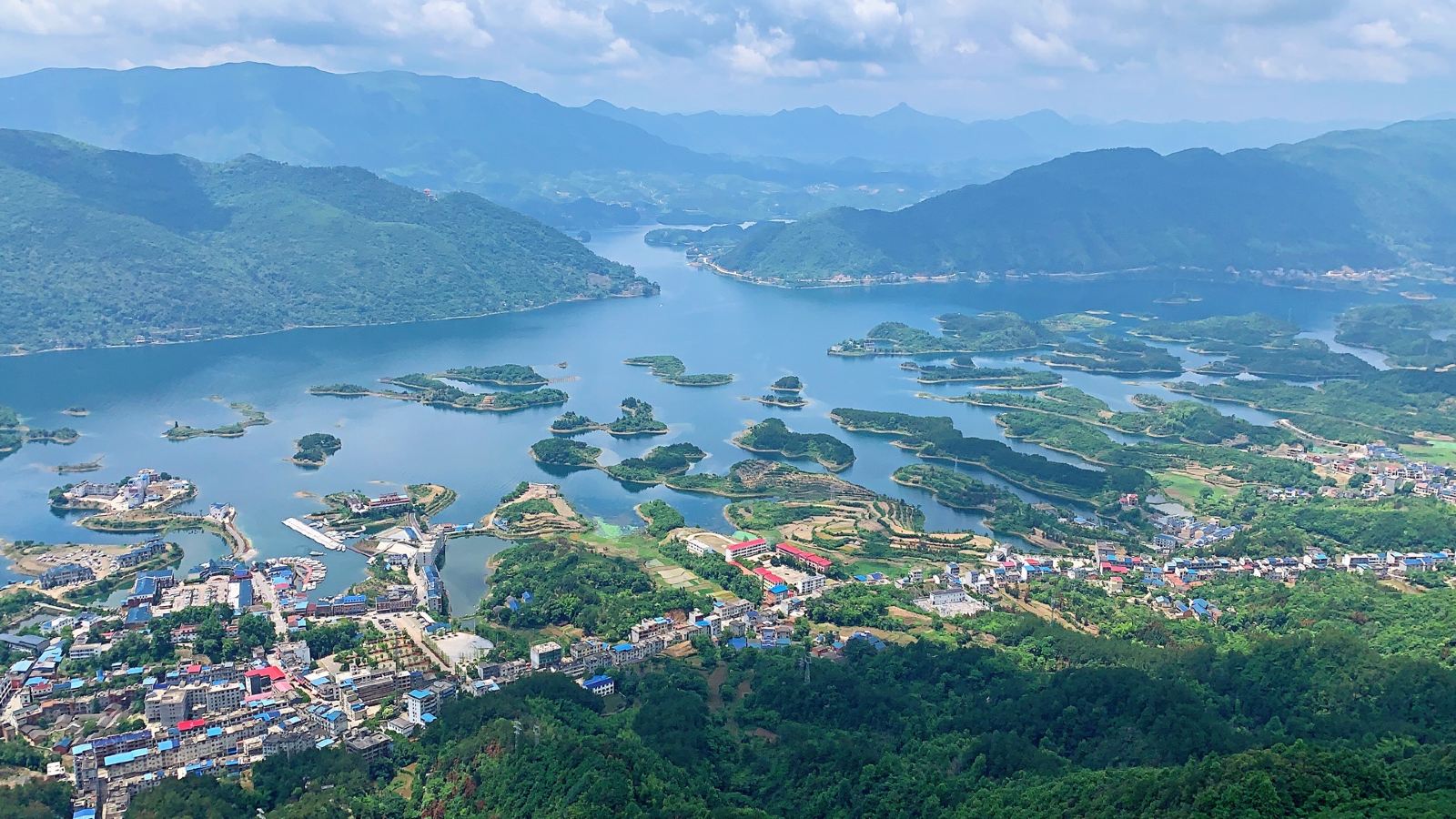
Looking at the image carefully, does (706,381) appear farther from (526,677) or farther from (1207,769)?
(1207,769)

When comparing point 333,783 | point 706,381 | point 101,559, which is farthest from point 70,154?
point 333,783

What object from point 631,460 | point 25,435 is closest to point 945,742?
point 631,460

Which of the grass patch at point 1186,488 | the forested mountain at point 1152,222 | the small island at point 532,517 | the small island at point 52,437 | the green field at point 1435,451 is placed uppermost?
the forested mountain at point 1152,222

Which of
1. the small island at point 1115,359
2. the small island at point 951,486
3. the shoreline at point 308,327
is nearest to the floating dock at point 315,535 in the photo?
the small island at point 951,486

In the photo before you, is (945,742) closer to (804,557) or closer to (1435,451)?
(804,557)

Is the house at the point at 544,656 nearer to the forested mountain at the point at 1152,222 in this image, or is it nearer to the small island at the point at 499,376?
the small island at the point at 499,376

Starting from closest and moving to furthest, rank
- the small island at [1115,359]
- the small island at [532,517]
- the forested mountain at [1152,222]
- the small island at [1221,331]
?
the small island at [532,517] → the small island at [1115,359] → the small island at [1221,331] → the forested mountain at [1152,222]
